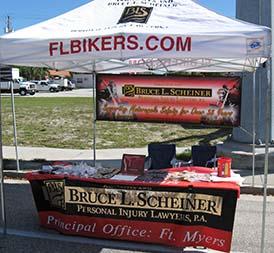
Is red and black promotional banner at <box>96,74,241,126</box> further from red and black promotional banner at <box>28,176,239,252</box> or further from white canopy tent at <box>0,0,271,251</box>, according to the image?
red and black promotional banner at <box>28,176,239,252</box>

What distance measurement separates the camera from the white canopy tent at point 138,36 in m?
5.19

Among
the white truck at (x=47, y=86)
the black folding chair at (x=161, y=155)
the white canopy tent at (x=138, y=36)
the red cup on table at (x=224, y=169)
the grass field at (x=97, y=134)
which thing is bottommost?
the white truck at (x=47, y=86)

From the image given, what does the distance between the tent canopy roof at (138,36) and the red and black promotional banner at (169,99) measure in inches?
140

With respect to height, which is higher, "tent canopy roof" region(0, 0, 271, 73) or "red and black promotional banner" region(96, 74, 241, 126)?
"tent canopy roof" region(0, 0, 271, 73)

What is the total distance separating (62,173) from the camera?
6191 millimetres

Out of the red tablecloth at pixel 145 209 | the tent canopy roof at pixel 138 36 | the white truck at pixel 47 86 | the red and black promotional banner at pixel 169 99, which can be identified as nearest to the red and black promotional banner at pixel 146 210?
the red tablecloth at pixel 145 209

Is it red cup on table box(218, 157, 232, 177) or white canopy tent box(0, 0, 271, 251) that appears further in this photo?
red cup on table box(218, 157, 232, 177)

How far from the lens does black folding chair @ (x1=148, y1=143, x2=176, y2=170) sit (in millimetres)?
8211

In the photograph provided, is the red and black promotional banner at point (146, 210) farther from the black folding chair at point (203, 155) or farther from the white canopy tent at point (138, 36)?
the black folding chair at point (203, 155)

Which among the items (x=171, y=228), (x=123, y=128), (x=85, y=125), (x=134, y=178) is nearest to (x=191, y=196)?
(x=171, y=228)

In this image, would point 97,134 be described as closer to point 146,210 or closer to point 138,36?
point 146,210

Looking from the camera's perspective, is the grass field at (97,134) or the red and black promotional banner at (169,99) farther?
the grass field at (97,134)

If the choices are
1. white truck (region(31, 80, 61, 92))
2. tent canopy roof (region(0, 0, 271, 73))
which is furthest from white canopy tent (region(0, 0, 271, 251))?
white truck (region(31, 80, 61, 92))

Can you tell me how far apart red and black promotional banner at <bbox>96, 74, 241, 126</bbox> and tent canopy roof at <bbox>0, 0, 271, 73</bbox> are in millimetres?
3567
